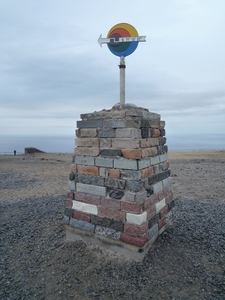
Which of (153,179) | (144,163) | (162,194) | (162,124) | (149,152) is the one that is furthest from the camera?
(162,124)

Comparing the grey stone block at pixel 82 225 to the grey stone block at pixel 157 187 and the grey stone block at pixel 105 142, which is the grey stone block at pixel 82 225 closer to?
the grey stone block at pixel 157 187

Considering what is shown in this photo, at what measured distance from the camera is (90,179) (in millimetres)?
5004

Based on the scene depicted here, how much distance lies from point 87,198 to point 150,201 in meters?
1.50

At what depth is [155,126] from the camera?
17.0 ft

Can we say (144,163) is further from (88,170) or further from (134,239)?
(134,239)

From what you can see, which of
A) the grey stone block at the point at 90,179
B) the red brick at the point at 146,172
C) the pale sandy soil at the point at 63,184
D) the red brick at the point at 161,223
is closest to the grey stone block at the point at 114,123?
the red brick at the point at 146,172

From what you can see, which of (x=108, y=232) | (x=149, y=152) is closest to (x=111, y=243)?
(x=108, y=232)

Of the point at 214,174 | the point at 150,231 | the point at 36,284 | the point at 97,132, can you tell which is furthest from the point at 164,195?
the point at 214,174

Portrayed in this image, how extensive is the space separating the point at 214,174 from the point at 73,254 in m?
11.0

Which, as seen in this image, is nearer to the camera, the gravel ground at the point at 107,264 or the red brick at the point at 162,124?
the gravel ground at the point at 107,264

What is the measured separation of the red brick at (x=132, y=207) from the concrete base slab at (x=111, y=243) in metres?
0.78

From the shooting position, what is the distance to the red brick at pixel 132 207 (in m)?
4.35

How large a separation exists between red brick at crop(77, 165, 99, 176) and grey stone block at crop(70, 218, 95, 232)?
1.23m

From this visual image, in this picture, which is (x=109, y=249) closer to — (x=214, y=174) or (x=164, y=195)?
(x=164, y=195)
